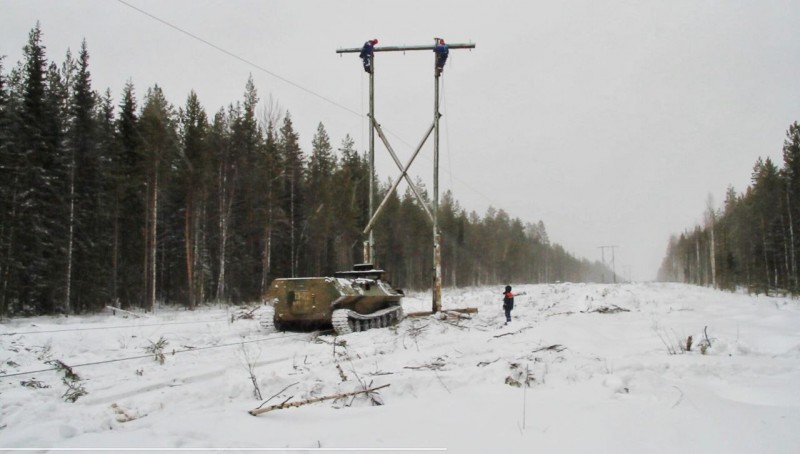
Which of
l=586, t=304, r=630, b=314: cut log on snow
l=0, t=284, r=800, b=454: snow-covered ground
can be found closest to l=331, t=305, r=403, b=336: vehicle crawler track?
l=0, t=284, r=800, b=454: snow-covered ground

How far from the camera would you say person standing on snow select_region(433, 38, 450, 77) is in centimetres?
1648

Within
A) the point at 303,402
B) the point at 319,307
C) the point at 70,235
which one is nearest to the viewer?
the point at 303,402

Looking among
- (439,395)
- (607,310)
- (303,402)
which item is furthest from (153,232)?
(439,395)

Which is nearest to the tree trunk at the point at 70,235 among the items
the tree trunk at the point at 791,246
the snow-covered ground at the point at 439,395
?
the snow-covered ground at the point at 439,395

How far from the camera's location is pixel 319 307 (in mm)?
11641

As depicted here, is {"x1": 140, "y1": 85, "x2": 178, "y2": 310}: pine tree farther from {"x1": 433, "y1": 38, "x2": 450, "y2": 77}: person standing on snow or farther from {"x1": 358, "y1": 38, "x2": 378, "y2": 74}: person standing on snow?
{"x1": 433, "y1": 38, "x2": 450, "y2": 77}: person standing on snow

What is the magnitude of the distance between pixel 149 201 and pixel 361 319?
17.7 metres

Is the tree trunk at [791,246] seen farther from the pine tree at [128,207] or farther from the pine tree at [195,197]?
the pine tree at [128,207]

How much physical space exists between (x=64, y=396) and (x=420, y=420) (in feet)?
12.7

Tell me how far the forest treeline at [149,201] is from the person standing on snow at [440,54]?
49.6ft

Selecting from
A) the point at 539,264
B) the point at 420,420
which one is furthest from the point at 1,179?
the point at 539,264

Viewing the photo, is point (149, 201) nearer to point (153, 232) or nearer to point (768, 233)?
point (153, 232)

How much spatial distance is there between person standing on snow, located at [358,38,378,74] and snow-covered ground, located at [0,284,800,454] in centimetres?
1159

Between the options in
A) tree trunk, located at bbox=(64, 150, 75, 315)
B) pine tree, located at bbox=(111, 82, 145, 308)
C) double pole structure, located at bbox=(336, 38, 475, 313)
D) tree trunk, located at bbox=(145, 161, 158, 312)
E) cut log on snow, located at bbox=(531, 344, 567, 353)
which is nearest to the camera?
cut log on snow, located at bbox=(531, 344, 567, 353)
